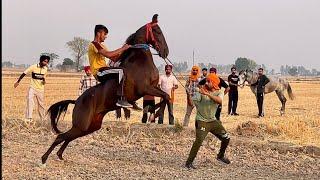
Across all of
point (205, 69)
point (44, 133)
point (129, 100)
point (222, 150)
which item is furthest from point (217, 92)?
point (205, 69)

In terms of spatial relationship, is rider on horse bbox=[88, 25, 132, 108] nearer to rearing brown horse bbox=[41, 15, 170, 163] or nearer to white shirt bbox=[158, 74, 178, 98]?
rearing brown horse bbox=[41, 15, 170, 163]

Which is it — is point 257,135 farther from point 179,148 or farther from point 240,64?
point 240,64

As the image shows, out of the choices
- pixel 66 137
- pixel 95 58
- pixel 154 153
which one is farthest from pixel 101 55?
pixel 154 153

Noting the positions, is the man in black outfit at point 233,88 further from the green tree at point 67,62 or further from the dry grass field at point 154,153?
the green tree at point 67,62

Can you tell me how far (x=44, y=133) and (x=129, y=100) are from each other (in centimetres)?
485

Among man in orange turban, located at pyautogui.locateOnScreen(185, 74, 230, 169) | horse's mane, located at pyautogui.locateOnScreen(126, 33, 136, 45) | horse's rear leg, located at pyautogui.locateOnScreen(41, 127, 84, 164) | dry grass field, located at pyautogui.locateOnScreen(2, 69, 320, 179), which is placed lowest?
dry grass field, located at pyautogui.locateOnScreen(2, 69, 320, 179)

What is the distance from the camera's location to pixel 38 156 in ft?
29.2

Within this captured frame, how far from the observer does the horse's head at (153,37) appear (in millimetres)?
7777

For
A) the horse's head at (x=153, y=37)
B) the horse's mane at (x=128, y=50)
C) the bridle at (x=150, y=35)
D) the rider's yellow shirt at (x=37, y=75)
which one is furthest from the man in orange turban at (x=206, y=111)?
the rider's yellow shirt at (x=37, y=75)

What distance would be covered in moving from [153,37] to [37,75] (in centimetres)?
611

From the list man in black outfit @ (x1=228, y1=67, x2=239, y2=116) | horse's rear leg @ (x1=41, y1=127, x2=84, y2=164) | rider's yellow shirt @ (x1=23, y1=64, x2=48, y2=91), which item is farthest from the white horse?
horse's rear leg @ (x1=41, y1=127, x2=84, y2=164)

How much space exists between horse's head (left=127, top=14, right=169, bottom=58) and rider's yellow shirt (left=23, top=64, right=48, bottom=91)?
18.9ft

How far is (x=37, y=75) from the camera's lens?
12.9m

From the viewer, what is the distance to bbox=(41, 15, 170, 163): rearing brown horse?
24.7 feet
